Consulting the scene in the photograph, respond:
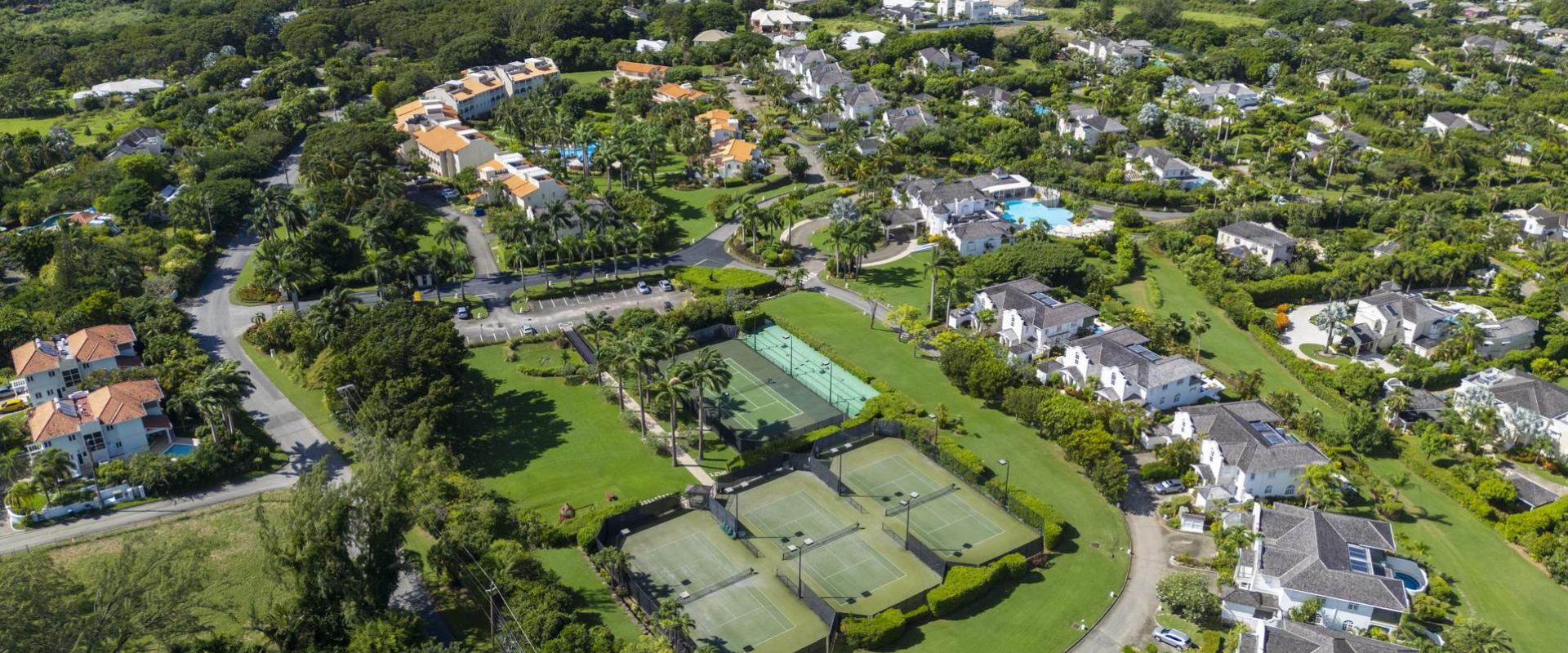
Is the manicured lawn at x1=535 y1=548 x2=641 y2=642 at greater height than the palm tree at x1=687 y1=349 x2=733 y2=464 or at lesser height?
lesser

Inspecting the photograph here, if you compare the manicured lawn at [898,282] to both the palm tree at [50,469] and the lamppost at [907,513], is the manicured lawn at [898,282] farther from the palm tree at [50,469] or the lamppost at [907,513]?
the palm tree at [50,469]

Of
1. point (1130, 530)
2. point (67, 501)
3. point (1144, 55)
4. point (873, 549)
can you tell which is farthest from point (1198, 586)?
point (1144, 55)

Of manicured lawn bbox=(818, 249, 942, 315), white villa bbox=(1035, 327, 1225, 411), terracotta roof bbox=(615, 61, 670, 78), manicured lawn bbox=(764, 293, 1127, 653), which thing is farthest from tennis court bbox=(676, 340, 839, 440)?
terracotta roof bbox=(615, 61, 670, 78)

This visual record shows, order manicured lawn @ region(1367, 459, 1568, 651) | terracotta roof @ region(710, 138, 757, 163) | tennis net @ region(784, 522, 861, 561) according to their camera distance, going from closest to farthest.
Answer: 1. manicured lawn @ region(1367, 459, 1568, 651)
2. tennis net @ region(784, 522, 861, 561)
3. terracotta roof @ region(710, 138, 757, 163)

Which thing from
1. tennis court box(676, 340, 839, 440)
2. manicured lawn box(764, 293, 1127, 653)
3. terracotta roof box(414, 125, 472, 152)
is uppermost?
terracotta roof box(414, 125, 472, 152)

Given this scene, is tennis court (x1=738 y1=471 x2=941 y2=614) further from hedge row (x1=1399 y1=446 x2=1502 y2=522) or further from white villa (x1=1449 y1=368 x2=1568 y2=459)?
white villa (x1=1449 y1=368 x2=1568 y2=459)

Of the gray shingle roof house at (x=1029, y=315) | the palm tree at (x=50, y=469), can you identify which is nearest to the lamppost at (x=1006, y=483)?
the gray shingle roof house at (x=1029, y=315)
